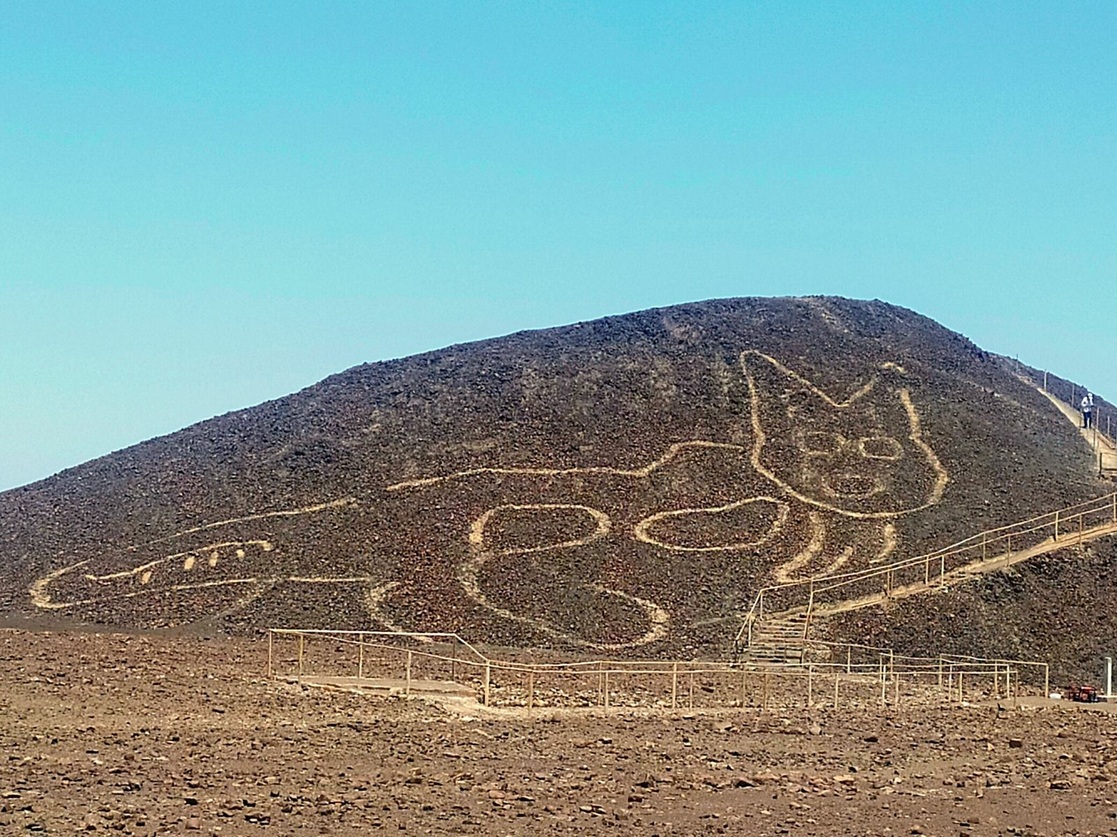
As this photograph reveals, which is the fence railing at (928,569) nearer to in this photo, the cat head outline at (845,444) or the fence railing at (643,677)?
the fence railing at (643,677)

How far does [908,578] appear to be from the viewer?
40219mm

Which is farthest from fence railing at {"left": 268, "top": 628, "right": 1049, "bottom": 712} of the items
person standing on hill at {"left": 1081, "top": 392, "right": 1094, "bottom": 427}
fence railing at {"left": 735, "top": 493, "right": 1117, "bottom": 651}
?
person standing on hill at {"left": 1081, "top": 392, "right": 1094, "bottom": 427}

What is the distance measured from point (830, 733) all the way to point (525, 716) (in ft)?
16.6

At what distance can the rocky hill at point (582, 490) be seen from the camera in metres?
39.4

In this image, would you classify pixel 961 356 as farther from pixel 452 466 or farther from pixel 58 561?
pixel 58 561

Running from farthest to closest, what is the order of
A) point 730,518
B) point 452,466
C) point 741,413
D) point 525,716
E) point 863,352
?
point 863,352 < point 741,413 < point 452,466 < point 730,518 < point 525,716

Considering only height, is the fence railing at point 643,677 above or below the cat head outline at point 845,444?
below

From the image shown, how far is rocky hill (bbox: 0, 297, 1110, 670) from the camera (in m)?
39.4

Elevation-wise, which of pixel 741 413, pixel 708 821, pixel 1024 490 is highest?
pixel 741 413

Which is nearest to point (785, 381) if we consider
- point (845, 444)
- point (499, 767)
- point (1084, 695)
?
point (845, 444)

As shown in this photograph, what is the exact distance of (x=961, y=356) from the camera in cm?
6053

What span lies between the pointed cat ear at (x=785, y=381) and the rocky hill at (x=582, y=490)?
0.12 metres

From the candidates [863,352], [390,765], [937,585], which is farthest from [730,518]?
[390,765]

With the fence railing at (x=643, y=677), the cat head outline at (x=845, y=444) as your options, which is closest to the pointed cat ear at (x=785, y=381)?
the cat head outline at (x=845, y=444)
